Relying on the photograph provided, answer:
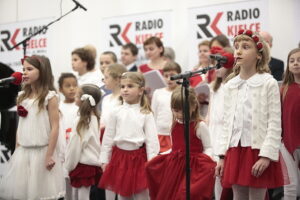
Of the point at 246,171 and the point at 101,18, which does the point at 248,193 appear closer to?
the point at 246,171

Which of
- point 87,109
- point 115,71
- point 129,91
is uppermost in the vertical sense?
point 115,71

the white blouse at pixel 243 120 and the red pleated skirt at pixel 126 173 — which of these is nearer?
the white blouse at pixel 243 120

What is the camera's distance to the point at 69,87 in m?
5.43

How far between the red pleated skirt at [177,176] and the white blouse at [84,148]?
2.64 ft

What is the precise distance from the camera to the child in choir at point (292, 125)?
3.58 meters

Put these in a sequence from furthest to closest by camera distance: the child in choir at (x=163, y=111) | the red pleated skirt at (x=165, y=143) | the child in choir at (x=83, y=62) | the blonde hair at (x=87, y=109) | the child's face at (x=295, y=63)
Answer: the child in choir at (x=83, y=62)
the child in choir at (x=163, y=111)
the red pleated skirt at (x=165, y=143)
the blonde hair at (x=87, y=109)
the child's face at (x=295, y=63)

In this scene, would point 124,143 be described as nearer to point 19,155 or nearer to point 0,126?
point 19,155

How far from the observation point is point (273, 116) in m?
2.74

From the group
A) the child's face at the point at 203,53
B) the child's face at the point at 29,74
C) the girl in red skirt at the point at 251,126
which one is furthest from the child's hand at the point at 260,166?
the child's face at the point at 203,53

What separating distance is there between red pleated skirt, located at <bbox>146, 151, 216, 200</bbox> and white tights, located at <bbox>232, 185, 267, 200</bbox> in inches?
17.1

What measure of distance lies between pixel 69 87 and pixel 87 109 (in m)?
1.33

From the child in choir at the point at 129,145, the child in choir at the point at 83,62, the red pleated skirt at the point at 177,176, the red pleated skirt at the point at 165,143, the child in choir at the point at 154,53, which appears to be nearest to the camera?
the red pleated skirt at the point at 177,176

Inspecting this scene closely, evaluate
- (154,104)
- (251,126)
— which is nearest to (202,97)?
(154,104)

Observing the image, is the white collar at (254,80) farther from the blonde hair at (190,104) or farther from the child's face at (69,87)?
the child's face at (69,87)
